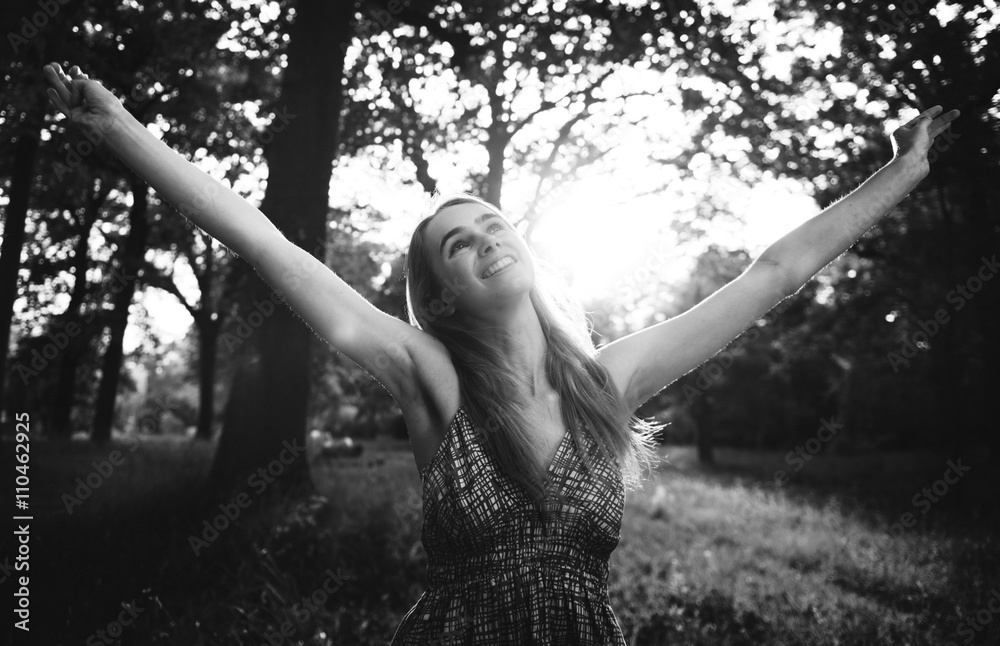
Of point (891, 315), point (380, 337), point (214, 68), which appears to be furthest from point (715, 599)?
point (891, 315)

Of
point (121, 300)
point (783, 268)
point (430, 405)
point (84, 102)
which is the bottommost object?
point (430, 405)

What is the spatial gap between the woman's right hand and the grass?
129 inches

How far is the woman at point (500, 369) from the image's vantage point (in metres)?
1.66

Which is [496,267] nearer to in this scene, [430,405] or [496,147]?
[430,405]

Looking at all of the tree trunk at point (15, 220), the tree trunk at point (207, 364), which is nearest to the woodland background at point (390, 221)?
the tree trunk at point (15, 220)

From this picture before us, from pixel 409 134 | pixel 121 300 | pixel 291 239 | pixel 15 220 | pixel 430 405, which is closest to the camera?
pixel 430 405

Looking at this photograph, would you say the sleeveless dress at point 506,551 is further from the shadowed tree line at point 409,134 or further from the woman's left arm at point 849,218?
the shadowed tree line at point 409,134

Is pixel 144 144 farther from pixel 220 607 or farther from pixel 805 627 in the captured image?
pixel 805 627

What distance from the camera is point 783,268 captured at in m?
2.04

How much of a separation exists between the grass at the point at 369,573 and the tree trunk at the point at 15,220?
7.56 feet

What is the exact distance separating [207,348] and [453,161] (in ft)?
52.6

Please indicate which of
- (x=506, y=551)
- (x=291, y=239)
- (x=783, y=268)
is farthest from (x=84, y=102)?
(x=291, y=239)

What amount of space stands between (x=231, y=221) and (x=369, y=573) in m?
4.91

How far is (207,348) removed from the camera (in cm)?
2386
